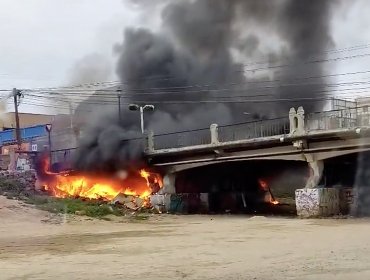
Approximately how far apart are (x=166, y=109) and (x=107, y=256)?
112 feet

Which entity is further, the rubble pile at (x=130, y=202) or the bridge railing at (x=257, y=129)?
the rubble pile at (x=130, y=202)

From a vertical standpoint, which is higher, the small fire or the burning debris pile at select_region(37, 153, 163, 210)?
the burning debris pile at select_region(37, 153, 163, 210)

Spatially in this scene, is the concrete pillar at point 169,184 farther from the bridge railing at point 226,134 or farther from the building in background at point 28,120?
the building in background at point 28,120

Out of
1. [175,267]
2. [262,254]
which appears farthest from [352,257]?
[175,267]

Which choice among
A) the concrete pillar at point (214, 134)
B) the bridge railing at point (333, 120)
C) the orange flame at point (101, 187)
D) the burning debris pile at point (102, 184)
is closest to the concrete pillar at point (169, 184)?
the burning debris pile at point (102, 184)

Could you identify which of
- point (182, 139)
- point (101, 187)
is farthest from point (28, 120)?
point (182, 139)

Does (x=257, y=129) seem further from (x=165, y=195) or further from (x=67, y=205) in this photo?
(x=67, y=205)

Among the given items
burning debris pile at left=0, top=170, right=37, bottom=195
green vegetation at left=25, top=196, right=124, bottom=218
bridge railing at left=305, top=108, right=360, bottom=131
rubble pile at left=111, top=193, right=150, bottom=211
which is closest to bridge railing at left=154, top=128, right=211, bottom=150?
rubble pile at left=111, top=193, right=150, bottom=211

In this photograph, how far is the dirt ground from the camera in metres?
11.6

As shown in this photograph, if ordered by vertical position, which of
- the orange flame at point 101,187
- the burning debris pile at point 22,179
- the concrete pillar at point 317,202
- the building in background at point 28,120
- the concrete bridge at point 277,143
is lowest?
the concrete pillar at point 317,202

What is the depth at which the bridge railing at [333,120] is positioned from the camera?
103 feet

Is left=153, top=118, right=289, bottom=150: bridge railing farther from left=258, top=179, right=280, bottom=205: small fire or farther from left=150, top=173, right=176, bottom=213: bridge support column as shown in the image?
left=258, top=179, right=280, bottom=205: small fire

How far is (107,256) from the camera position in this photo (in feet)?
49.9

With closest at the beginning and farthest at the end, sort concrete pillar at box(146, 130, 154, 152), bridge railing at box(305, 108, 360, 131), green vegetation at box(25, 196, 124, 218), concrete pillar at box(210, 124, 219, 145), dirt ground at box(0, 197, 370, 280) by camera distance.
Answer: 1. dirt ground at box(0, 197, 370, 280)
2. bridge railing at box(305, 108, 360, 131)
3. green vegetation at box(25, 196, 124, 218)
4. concrete pillar at box(210, 124, 219, 145)
5. concrete pillar at box(146, 130, 154, 152)
